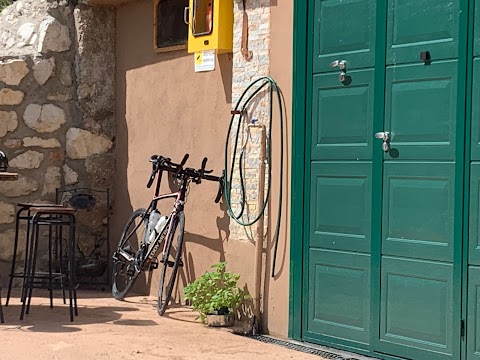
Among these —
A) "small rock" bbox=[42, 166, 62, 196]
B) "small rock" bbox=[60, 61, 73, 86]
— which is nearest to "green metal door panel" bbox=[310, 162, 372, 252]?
"small rock" bbox=[42, 166, 62, 196]

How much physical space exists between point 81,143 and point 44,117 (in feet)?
1.27

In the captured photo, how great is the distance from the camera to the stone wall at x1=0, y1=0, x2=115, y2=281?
716 cm

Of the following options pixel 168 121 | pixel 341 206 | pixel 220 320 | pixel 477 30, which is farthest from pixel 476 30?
pixel 168 121

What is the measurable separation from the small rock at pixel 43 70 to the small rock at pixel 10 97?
0.20m

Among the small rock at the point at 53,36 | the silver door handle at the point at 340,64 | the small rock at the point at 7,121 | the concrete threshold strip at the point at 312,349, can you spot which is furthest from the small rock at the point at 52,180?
the silver door handle at the point at 340,64

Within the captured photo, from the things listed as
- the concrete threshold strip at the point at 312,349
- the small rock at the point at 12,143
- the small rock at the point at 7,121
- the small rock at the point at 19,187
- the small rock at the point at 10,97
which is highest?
the small rock at the point at 10,97

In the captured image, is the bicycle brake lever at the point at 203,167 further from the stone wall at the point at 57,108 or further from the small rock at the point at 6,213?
the small rock at the point at 6,213

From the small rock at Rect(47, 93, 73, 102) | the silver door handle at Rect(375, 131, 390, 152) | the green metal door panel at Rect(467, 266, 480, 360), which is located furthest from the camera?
the small rock at Rect(47, 93, 73, 102)

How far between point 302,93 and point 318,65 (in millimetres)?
212

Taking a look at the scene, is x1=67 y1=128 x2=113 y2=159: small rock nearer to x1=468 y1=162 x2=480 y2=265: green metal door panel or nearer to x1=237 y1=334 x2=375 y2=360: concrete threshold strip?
x1=237 y1=334 x2=375 y2=360: concrete threshold strip

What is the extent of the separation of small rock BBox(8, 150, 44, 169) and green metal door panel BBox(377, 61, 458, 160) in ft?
11.7

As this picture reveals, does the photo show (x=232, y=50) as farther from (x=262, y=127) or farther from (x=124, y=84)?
(x=124, y=84)

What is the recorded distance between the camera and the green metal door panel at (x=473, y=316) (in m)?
4.30

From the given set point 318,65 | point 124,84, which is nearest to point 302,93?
point 318,65
